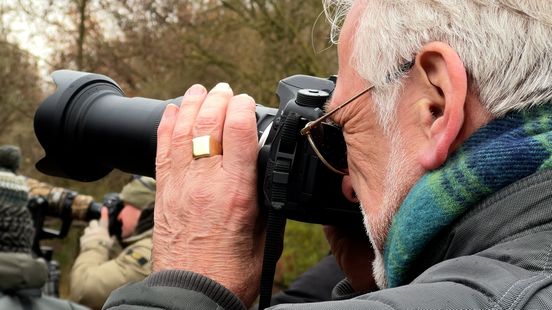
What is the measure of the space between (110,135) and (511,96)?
0.91 meters

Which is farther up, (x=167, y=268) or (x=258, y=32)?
(x=167, y=268)

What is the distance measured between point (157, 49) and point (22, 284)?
633cm

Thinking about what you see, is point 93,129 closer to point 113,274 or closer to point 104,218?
point 113,274

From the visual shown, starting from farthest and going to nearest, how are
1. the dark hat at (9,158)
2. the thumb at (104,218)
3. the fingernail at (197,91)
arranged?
the thumb at (104,218) < the dark hat at (9,158) < the fingernail at (197,91)

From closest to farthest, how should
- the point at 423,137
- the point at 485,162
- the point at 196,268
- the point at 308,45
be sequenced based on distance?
1. the point at 485,162
2. the point at 423,137
3. the point at 196,268
4. the point at 308,45

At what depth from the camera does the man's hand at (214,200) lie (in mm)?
1497

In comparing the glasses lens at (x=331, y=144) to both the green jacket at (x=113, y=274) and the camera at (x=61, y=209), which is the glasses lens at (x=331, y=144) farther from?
the camera at (x=61, y=209)

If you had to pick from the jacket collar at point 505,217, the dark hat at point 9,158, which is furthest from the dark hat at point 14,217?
the jacket collar at point 505,217

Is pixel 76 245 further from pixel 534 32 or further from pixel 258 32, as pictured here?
pixel 534 32

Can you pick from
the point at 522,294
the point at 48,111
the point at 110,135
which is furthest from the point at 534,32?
the point at 48,111

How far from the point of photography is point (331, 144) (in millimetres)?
1539

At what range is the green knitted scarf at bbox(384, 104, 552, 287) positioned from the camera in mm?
1085

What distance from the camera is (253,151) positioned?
1.56 meters

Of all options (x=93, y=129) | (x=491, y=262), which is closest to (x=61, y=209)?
(x=93, y=129)
